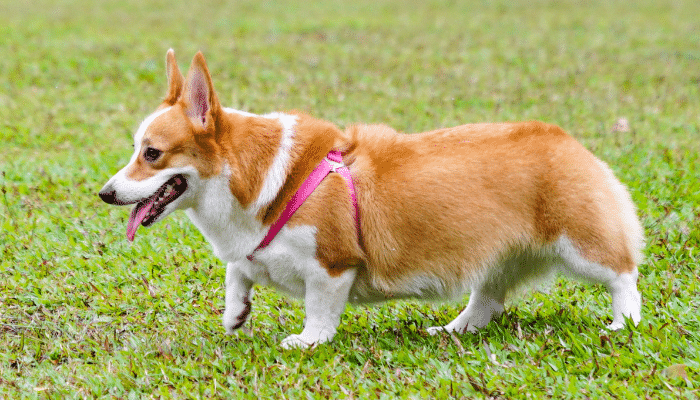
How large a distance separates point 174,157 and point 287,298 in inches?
52.5

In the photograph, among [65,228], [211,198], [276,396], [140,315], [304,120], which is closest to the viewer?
[276,396]

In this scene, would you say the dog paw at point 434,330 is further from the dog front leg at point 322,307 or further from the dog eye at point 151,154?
the dog eye at point 151,154

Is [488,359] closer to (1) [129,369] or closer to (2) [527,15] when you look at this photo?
(1) [129,369]

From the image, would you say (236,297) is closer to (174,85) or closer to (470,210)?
(174,85)

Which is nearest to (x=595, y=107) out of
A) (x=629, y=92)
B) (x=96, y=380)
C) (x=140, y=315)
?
(x=629, y=92)

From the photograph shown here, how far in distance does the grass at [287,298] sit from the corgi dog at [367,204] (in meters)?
0.30

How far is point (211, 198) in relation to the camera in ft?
13.0

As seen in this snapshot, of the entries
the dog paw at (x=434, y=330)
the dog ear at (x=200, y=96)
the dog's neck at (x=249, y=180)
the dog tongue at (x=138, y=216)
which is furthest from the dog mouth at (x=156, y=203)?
the dog paw at (x=434, y=330)

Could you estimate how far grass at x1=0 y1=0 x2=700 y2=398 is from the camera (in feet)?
12.7

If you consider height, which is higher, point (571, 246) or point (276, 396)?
point (571, 246)

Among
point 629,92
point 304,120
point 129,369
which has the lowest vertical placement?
point 629,92

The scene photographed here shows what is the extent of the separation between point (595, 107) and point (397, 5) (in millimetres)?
9356

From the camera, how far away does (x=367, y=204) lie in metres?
4.05

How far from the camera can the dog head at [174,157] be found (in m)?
3.82
